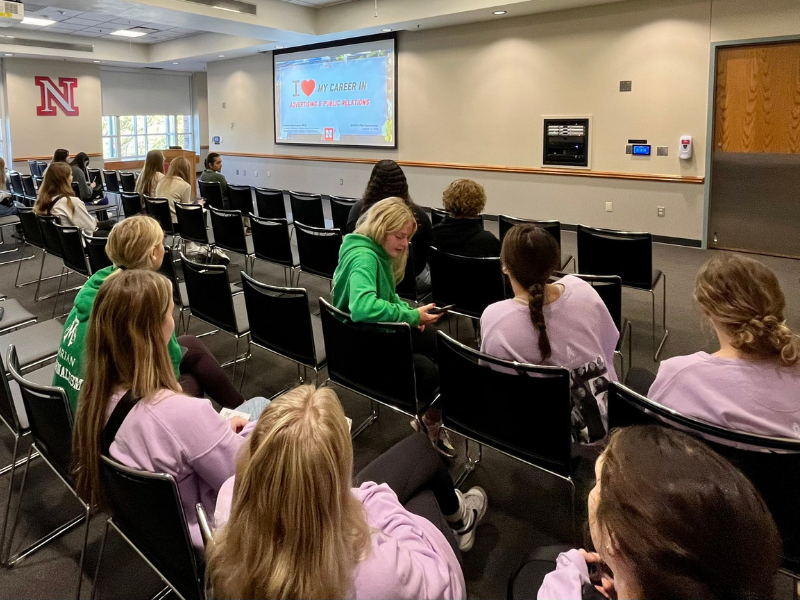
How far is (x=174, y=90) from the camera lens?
15.9 meters

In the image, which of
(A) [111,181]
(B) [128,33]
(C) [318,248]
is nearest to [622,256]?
(C) [318,248]

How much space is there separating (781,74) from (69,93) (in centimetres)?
1369

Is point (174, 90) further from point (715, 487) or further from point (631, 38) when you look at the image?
point (715, 487)

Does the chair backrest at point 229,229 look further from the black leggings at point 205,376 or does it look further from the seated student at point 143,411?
the seated student at point 143,411

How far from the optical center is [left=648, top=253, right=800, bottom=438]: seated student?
1.62m

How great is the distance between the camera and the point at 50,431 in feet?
6.48

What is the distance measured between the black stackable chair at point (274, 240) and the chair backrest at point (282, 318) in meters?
1.61

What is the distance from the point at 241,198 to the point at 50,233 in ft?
7.86

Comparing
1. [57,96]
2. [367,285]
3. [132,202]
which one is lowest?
[367,285]

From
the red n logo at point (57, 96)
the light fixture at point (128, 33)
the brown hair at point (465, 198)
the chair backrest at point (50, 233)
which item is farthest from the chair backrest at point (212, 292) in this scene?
the red n logo at point (57, 96)

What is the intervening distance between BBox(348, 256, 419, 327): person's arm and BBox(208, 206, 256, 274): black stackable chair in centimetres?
267

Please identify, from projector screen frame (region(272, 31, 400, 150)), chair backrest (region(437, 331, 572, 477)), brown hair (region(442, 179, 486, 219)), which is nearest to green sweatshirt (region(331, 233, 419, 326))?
chair backrest (region(437, 331, 572, 477))

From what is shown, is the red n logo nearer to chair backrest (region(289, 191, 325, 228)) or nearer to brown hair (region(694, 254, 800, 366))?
chair backrest (region(289, 191, 325, 228))

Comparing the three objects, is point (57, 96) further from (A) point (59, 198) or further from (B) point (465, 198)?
(B) point (465, 198)
